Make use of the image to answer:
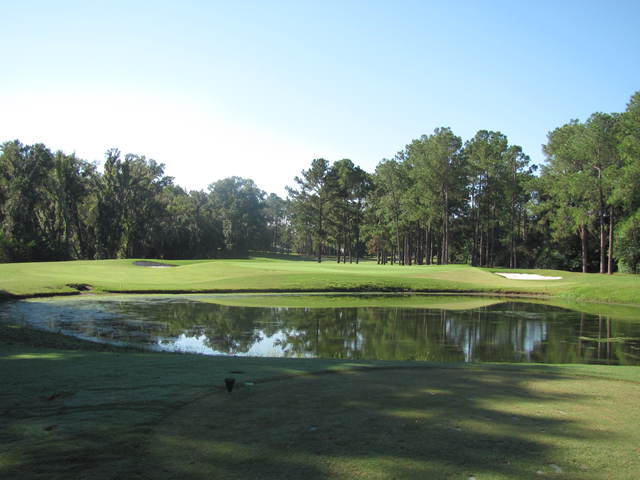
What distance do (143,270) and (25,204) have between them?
31.7 meters

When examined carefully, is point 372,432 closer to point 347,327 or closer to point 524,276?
point 347,327

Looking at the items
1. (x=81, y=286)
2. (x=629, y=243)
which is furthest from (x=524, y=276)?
(x=81, y=286)

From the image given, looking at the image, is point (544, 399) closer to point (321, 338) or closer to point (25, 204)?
point (321, 338)

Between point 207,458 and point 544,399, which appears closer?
point 207,458

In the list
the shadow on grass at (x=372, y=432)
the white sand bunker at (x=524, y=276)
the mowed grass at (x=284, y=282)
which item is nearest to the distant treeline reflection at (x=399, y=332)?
the shadow on grass at (x=372, y=432)

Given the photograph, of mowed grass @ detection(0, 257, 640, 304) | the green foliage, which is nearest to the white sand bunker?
mowed grass @ detection(0, 257, 640, 304)

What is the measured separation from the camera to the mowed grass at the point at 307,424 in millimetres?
4188

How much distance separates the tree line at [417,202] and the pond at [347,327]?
96.0 ft

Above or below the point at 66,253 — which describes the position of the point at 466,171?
above

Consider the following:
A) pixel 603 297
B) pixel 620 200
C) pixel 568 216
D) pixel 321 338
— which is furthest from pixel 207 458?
pixel 568 216

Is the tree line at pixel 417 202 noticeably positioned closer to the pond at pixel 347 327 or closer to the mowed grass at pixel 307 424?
the pond at pixel 347 327

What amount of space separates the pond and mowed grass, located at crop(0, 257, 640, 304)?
3.69 meters

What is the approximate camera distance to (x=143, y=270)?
44.0m

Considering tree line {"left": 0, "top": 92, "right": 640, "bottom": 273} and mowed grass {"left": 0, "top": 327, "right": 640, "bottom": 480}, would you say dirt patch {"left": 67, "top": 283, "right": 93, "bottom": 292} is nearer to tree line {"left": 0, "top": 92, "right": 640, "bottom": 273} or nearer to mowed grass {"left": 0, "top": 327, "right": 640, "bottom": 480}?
mowed grass {"left": 0, "top": 327, "right": 640, "bottom": 480}
